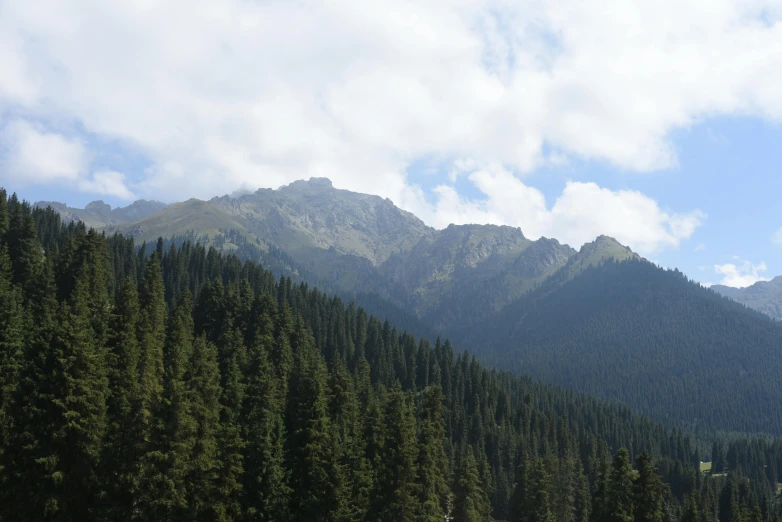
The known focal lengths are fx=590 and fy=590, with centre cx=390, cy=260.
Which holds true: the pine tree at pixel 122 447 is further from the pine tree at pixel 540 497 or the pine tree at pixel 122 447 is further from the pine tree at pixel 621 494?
the pine tree at pixel 540 497

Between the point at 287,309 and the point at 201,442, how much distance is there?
231 feet

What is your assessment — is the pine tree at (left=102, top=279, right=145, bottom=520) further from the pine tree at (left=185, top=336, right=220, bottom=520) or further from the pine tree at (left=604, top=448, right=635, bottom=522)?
the pine tree at (left=604, top=448, right=635, bottom=522)

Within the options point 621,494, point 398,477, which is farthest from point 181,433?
point 621,494

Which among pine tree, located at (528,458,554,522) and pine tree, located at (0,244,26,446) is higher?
pine tree, located at (0,244,26,446)

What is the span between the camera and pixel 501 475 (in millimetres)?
137250

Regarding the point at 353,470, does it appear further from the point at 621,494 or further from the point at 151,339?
the point at 151,339

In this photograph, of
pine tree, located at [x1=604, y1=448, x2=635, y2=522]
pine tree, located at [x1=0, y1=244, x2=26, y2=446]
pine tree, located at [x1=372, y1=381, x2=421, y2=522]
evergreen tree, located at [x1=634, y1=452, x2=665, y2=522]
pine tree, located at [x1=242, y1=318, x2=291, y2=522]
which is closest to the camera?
pine tree, located at [x1=0, y1=244, x2=26, y2=446]

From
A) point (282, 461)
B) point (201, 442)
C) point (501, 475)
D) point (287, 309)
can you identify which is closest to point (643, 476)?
point (282, 461)

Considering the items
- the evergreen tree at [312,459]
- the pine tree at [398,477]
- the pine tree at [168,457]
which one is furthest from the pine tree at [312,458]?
the pine tree at [168,457]

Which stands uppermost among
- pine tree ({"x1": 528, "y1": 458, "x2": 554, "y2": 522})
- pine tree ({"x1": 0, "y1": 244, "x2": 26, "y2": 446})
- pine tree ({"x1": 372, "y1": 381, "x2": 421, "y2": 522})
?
pine tree ({"x1": 0, "y1": 244, "x2": 26, "y2": 446})

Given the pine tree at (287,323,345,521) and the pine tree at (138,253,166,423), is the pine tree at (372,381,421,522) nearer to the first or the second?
the pine tree at (287,323,345,521)

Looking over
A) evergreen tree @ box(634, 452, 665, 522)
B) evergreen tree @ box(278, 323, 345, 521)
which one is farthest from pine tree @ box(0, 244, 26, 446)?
evergreen tree @ box(634, 452, 665, 522)

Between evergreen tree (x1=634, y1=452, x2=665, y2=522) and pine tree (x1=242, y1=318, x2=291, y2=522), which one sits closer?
evergreen tree (x1=634, y1=452, x2=665, y2=522)

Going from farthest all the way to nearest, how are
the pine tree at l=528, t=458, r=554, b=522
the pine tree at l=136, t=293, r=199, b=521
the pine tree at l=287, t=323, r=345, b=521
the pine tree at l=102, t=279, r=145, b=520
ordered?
the pine tree at l=528, t=458, r=554, b=522
the pine tree at l=287, t=323, r=345, b=521
the pine tree at l=136, t=293, r=199, b=521
the pine tree at l=102, t=279, r=145, b=520
